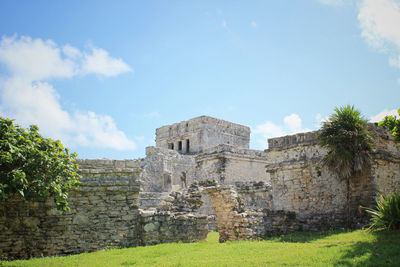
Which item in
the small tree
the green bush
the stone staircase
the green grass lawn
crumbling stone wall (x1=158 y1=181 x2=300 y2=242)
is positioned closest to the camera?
the green grass lawn

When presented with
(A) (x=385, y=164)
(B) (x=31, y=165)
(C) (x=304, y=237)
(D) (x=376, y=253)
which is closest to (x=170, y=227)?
(C) (x=304, y=237)

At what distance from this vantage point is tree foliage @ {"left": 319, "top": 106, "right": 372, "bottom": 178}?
11.4 metres

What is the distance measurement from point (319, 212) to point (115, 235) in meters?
6.98

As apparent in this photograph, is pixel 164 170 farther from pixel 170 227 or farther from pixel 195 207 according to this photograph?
pixel 170 227

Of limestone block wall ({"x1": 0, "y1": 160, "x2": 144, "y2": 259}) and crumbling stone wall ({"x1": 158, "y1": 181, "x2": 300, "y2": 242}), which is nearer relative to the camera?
limestone block wall ({"x1": 0, "y1": 160, "x2": 144, "y2": 259})

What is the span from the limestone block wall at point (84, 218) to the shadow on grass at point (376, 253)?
5.13 m

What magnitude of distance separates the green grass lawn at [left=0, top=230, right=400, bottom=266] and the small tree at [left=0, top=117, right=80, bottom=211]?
147 centimetres

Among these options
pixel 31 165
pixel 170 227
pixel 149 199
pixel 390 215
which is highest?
pixel 31 165

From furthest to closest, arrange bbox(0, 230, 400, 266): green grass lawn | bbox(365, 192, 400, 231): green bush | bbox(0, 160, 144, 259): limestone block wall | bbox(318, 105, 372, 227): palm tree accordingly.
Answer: bbox(318, 105, 372, 227): palm tree, bbox(0, 160, 144, 259): limestone block wall, bbox(365, 192, 400, 231): green bush, bbox(0, 230, 400, 266): green grass lawn

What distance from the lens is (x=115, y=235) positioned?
9.25 m

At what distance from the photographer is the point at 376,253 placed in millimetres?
6602

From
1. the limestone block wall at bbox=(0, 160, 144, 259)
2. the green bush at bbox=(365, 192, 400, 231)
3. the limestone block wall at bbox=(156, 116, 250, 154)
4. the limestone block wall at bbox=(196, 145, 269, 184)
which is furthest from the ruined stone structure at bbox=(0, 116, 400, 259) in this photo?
the limestone block wall at bbox=(156, 116, 250, 154)

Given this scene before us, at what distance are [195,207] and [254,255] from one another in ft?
15.0

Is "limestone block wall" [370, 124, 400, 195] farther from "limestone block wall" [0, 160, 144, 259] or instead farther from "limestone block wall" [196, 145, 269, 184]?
"limestone block wall" [196, 145, 269, 184]
